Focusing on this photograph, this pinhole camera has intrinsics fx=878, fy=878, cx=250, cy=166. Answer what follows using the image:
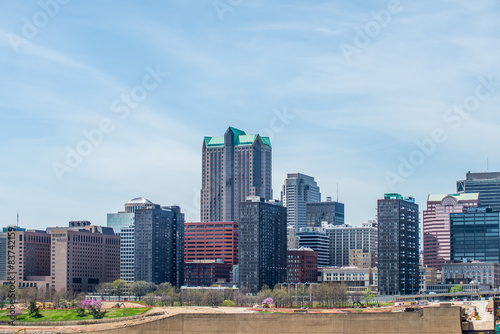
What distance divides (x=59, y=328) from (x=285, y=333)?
5886cm

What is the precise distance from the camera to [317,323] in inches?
5113

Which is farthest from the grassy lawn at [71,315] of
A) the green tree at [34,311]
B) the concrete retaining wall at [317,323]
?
the concrete retaining wall at [317,323]

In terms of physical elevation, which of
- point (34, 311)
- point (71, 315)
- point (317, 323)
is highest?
point (317, 323)

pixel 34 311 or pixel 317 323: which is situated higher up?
pixel 317 323

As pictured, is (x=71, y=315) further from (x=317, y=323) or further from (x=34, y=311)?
(x=317, y=323)

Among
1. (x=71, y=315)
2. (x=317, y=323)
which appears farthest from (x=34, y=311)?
(x=317, y=323)

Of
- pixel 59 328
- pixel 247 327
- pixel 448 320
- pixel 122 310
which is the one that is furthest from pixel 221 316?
pixel 122 310

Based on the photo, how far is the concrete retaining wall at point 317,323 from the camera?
12419cm

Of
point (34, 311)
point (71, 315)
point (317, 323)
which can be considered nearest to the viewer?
point (317, 323)

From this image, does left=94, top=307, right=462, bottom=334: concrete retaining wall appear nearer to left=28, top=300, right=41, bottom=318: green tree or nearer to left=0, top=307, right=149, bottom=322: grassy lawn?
left=0, top=307, right=149, bottom=322: grassy lawn

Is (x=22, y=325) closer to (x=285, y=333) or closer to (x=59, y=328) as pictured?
(x=59, y=328)

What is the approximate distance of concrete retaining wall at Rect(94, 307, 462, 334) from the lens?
407 ft

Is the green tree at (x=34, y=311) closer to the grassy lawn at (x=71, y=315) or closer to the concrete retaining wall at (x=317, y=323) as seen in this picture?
the grassy lawn at (x=71, y=315)

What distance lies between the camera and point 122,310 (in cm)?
19288
